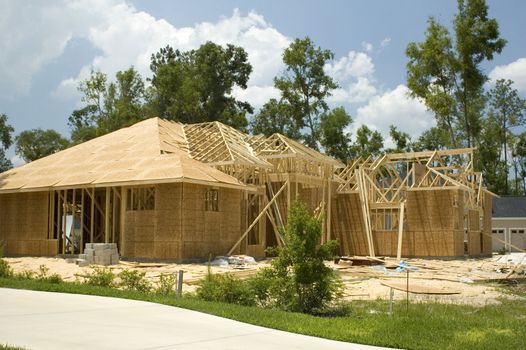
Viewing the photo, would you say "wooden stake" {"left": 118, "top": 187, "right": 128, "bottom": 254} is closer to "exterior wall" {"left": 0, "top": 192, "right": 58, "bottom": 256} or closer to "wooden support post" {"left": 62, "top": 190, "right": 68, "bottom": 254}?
"wooden support post" {"left": 62, "top": 190, "right": 68, "bottom": 254}

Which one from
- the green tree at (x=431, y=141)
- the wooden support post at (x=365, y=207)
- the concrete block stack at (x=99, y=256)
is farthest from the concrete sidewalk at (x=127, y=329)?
the green tree at (x=431, y=141)

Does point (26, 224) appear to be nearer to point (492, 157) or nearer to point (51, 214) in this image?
point (51, 214)

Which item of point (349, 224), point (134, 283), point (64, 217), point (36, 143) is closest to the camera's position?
point (134, 283)

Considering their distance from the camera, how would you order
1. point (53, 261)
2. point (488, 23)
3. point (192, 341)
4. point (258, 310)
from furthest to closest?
1. point (488, 23)
2. point (53, 261)
3. point (258, 310)
4. point (192, 341)

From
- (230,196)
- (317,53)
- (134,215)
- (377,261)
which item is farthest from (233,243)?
(317,53)

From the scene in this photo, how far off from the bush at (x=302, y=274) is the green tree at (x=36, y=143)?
60.2 m

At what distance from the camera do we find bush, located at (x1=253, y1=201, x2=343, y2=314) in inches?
438

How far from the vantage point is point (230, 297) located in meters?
11.8

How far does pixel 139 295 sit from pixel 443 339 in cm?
615

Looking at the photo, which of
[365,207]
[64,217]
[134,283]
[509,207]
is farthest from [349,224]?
[509,207]

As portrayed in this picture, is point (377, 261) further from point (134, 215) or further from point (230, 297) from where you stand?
point (230, 297)

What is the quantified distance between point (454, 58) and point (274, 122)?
61.9ft

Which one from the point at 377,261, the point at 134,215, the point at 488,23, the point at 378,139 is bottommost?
the point at 377,261

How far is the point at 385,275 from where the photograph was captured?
2009 cm
